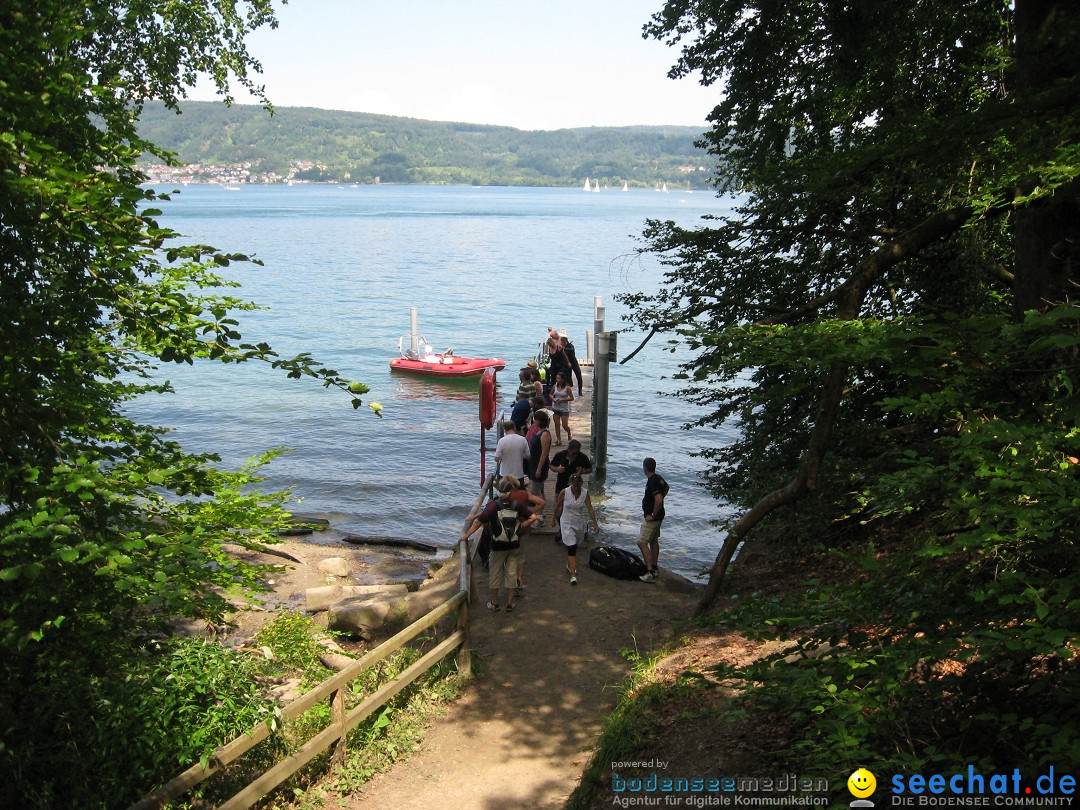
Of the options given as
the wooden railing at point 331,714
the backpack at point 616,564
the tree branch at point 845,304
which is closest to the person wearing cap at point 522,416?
the backpack at point 616,564

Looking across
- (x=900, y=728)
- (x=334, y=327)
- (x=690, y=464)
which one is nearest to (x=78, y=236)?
(x=900, y=728)

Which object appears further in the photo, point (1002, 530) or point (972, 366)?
point (972, 366)

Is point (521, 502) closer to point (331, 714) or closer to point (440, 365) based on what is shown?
point (331, 714)

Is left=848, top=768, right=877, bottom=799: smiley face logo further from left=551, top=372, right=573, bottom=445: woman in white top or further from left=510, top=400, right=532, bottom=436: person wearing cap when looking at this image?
left=551, top=372, right=573, bottom=445: woman in white top

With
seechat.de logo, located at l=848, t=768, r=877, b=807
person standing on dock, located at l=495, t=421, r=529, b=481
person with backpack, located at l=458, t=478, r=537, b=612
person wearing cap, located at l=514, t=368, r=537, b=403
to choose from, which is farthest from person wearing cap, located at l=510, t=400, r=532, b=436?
seechat.de logo, located at l=848, t=768, r=877, b=807

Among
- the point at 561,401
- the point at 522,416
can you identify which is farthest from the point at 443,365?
the point at 522,416

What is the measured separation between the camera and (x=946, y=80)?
9.63m

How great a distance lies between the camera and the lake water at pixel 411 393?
60.1 feet

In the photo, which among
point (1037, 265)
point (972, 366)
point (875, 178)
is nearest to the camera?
point (972, 366)

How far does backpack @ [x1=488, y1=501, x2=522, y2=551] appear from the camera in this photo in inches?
359

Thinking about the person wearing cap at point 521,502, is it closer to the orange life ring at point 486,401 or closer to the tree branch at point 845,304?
the tree branch at point 845,304

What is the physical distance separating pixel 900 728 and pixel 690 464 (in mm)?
17763

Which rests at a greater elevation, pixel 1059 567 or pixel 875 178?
pixel 875 178

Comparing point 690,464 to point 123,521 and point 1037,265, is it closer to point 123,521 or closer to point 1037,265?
point 1037,265
